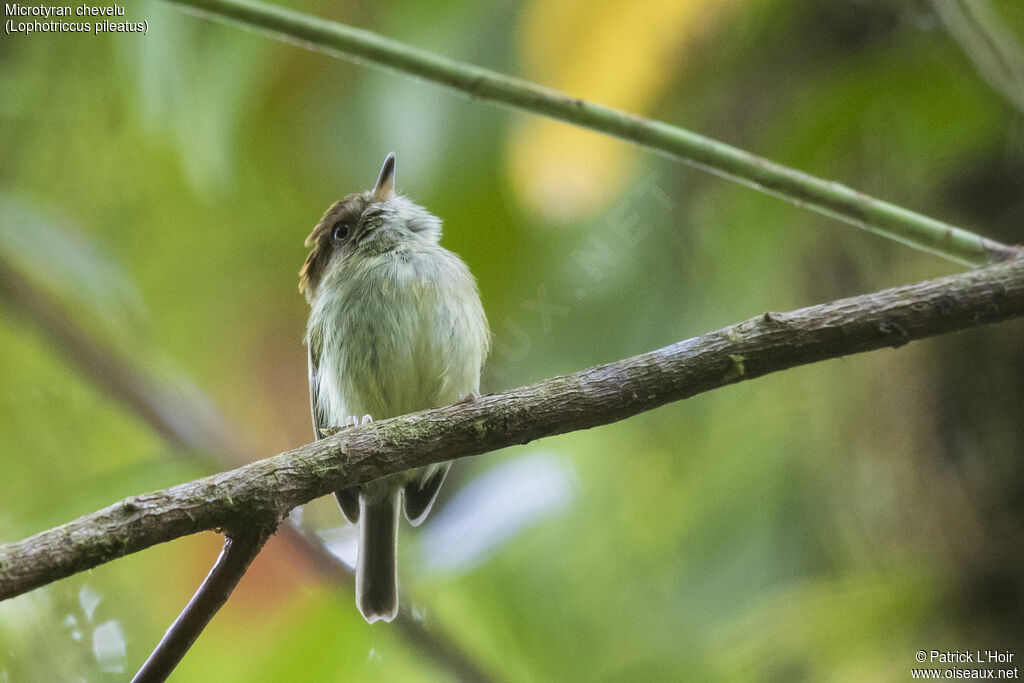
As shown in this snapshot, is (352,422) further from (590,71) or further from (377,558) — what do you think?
(590,71)

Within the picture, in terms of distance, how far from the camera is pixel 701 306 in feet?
12.0

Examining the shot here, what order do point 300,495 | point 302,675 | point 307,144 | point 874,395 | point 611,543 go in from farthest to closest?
point 307,144, point 611,543, point 874,395, point 302,675, point 300,495

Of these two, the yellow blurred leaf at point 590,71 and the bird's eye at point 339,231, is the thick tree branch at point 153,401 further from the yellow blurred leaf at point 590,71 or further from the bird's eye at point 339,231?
the yellow blurred leaf at point 590,71

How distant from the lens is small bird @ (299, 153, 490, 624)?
3.41 meters

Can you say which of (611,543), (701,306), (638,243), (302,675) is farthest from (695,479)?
(302,675)

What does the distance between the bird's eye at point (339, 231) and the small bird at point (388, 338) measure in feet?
0.09

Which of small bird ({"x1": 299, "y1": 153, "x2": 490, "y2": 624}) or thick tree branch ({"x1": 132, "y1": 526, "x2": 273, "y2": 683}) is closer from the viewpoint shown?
thick tree branch ({"x1": 132, "y1": 526, "x2": 273, "y2": 683})

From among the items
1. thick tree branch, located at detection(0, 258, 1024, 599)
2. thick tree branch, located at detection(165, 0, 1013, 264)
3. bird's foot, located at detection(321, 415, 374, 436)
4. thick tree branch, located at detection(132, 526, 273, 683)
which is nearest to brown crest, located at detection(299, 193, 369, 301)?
bird's foot, located at detection(321, 415, 374, 436)

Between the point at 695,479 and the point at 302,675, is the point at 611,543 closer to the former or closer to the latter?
the point at 695,479

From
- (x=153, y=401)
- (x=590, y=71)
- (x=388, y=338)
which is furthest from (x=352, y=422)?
(x=590, y=71)

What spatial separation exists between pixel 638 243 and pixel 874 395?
101 centimetres

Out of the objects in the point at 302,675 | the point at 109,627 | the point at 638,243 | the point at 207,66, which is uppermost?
the point at 207,66

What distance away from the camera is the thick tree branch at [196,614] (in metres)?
1.58

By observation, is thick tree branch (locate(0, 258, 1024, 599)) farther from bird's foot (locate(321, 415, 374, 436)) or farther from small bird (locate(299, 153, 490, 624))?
small bird (locate(299, 153, 490, 624))
